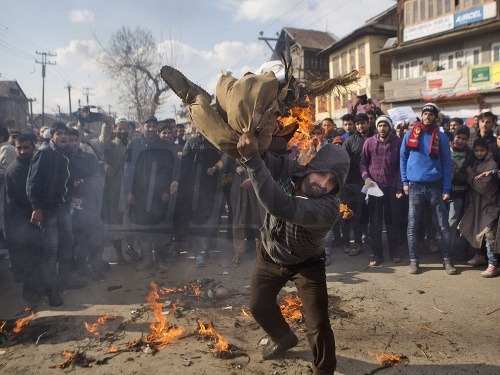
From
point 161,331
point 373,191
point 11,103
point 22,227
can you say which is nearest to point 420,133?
point 373,191

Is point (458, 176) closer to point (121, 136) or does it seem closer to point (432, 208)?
point (432, 208)

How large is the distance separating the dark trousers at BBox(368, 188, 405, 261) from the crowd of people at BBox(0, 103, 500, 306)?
0.02m

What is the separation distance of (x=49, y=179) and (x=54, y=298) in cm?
152

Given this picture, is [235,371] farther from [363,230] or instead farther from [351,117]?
[351,117]

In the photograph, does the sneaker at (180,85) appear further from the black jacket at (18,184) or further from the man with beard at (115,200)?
the man with beard at (115,200)

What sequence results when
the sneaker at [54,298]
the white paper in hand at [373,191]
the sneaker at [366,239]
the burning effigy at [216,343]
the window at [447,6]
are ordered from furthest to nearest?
the window at [447,6] → the sneaker at [366,239] → the white paper in hand at [373,191] → the sneaker at [54,298] → the burning effigy at [216,343]

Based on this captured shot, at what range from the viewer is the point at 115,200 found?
643 cm

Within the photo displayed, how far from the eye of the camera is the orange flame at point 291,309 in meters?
3.91

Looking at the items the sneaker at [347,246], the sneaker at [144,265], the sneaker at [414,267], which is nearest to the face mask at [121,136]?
the sneaker at [144,265]

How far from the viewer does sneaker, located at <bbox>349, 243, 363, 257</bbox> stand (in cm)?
622

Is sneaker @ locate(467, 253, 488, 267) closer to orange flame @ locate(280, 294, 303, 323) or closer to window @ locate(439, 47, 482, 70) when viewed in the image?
orange flame @ locate(280, 294, 303, 323)

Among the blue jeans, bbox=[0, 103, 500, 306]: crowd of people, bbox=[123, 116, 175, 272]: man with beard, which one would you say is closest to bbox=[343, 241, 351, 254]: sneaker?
bbox=[0, 103, 500, 306]: crowd of people

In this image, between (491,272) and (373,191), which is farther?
(373,191)

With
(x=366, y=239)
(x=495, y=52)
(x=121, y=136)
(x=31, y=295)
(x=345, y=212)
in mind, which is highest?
(x=495, y=52)
